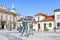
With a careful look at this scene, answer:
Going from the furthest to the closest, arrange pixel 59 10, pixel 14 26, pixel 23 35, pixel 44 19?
pixel 14 26 < pixel 44 19 < pixel 59 10 < pixel 23 35

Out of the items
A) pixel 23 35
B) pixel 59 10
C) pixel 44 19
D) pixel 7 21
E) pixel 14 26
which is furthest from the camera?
pixel 14 26

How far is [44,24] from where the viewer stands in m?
51.6

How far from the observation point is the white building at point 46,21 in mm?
48969

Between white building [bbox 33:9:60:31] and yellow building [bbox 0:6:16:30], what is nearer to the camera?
white building [bbox 33:9:60:31]

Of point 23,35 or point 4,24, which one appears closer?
point 23,35

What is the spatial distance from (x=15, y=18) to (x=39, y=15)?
10.9 m

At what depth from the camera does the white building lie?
48969mm

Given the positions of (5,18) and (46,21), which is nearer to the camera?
(46,21)

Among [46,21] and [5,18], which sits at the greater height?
[5,18]

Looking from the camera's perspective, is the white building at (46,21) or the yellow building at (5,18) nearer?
the white building at (46,21)

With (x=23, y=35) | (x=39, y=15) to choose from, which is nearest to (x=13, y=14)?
(x=39, y=15)

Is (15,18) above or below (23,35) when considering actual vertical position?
above

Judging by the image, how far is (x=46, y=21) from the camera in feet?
167

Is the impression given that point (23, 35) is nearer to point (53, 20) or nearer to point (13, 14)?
point (53, 20)
